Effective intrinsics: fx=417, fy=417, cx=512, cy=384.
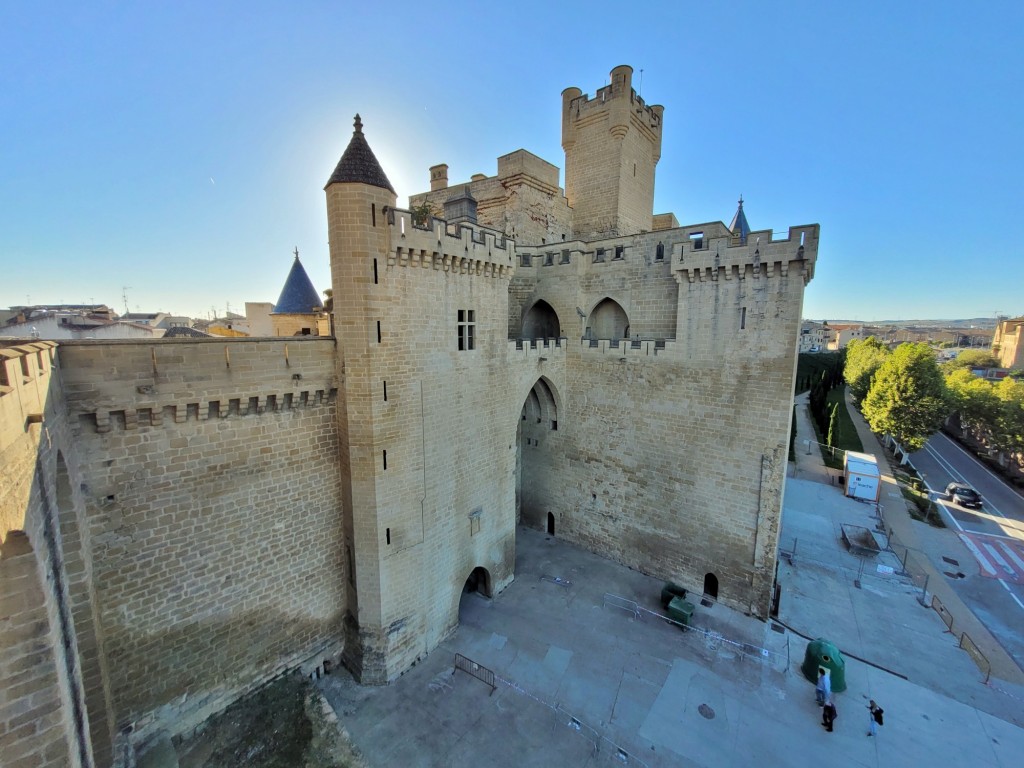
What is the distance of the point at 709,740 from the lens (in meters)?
9.50

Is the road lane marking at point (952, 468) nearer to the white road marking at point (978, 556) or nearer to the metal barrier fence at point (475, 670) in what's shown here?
the white road marking at point (978, 556)

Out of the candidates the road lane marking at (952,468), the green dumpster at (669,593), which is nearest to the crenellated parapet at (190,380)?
the green dumpster at (669,593)

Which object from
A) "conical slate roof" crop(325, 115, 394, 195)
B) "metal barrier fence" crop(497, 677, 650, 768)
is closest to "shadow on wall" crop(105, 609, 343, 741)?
"metal barrier fence" crop(497, 677, 650, 768)

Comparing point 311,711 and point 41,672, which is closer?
point 41,672

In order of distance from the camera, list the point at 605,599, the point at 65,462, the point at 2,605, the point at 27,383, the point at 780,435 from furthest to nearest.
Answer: the point at 605,599, the point at 780,435, the point at 65,462, the point at 27,383, the point at 2,605

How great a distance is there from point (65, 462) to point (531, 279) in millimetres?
14427

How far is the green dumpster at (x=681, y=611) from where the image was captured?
41.8ft

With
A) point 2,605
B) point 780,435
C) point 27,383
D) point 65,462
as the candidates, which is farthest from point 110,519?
point 780,435

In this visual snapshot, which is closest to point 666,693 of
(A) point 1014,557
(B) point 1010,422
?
(A) point 1014,557

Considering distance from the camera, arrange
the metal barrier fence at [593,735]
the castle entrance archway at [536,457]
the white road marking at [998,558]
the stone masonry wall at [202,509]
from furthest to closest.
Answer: the white road marking at [998,558] < the castle entrance archway at [536,457] < the metal barrier fence at [593,735] < the stone masonry wall at [202,509]

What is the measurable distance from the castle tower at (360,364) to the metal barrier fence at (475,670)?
1943 millimetres

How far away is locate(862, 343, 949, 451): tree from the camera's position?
94.2 feet

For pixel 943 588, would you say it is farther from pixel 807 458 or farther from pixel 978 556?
pixel 807 458

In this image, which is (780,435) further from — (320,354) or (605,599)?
(320,354)
